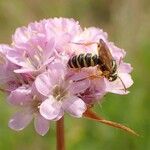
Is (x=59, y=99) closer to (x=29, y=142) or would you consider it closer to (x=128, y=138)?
(x=128, y=138)

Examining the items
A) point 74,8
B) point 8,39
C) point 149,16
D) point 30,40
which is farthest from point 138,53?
point 30,40

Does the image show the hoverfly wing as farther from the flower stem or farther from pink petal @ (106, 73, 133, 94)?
the flower stem

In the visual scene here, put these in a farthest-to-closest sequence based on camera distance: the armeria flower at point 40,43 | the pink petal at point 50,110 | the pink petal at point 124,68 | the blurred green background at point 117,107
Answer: the blurred green background at point 117,107
the pink petal at point 124,68
the armeria flower at point 40,43
the pink petal at point 50,110

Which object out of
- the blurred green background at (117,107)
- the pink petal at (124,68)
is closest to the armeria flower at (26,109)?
the pink petal at (124,68)

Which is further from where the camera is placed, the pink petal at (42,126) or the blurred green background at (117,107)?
the blurred green background at (117,107)

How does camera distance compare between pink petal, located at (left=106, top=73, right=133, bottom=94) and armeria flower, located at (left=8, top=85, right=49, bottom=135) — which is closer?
armeria flower, located at (left=8, top=85, right=49, bottom=135)

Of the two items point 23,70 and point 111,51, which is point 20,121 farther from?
point 111,51

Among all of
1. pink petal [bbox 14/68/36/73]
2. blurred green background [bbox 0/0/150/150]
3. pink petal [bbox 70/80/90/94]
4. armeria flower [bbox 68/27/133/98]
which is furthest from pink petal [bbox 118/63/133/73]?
blurred green background [bbox 0/0/150/150]

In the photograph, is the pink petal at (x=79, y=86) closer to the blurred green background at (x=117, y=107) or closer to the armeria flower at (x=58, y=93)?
the armeria flower at (x=58, y=93)
